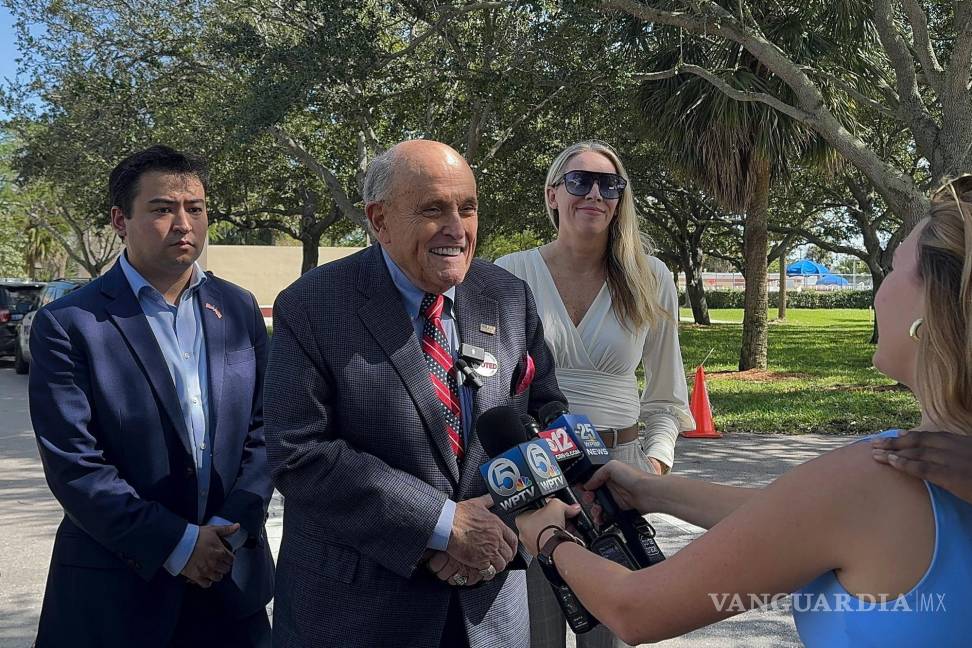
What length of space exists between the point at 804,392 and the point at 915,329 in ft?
44.1

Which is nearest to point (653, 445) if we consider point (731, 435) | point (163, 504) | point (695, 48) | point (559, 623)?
point (559, 623)

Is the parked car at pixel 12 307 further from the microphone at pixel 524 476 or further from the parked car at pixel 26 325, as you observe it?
the microphone at pixel 524 476

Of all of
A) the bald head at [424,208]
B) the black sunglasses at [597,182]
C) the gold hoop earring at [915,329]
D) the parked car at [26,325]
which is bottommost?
the parked car at [26,325]

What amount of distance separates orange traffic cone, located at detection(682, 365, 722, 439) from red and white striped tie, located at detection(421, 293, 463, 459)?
28.1 ft

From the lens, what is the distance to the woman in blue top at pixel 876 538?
148 centimetres

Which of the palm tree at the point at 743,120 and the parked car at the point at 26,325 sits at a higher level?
the palm tree at the point at 743,120

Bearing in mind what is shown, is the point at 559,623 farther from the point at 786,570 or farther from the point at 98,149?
the point at 98,149

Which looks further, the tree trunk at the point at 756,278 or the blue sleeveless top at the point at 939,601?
the tree trunk at the point at 756,278

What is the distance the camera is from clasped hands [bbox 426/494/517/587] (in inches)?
91.3

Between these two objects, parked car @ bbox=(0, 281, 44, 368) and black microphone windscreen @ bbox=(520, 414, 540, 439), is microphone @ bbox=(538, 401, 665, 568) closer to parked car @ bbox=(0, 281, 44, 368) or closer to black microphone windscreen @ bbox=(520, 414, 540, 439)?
black microphone windscreen @ bbox=(520, 414, 540, 439)

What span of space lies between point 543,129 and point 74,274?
55476 mm

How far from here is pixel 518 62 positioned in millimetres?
13781

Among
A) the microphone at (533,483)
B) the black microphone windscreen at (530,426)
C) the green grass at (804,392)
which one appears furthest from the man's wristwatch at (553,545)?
the green grass at (804,392)

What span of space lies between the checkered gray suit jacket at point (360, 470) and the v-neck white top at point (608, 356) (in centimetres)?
99
